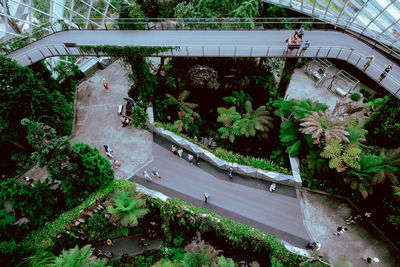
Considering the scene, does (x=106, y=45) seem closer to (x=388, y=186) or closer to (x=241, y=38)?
(x=241, y=38)

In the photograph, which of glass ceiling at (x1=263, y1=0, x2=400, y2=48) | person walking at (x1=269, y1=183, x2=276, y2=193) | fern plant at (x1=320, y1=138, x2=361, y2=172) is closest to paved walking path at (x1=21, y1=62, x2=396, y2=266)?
person walking at (x1=269, y1=183, x2=276, y2=193)

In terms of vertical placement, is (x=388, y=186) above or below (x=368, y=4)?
below

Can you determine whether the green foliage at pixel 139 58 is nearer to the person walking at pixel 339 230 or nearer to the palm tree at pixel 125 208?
the palm tree at pixel 125 208

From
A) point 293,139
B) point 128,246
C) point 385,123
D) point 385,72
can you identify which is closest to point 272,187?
point 293,139

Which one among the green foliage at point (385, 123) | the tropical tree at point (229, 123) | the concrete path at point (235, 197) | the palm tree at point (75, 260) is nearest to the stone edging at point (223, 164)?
the concrete path at point (235, 197)

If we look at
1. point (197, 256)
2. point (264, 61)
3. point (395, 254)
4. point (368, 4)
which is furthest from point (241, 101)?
point (395, 254)

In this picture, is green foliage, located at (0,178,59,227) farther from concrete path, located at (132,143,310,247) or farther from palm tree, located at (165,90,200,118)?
palm tree, located at (165,90,200,118)
